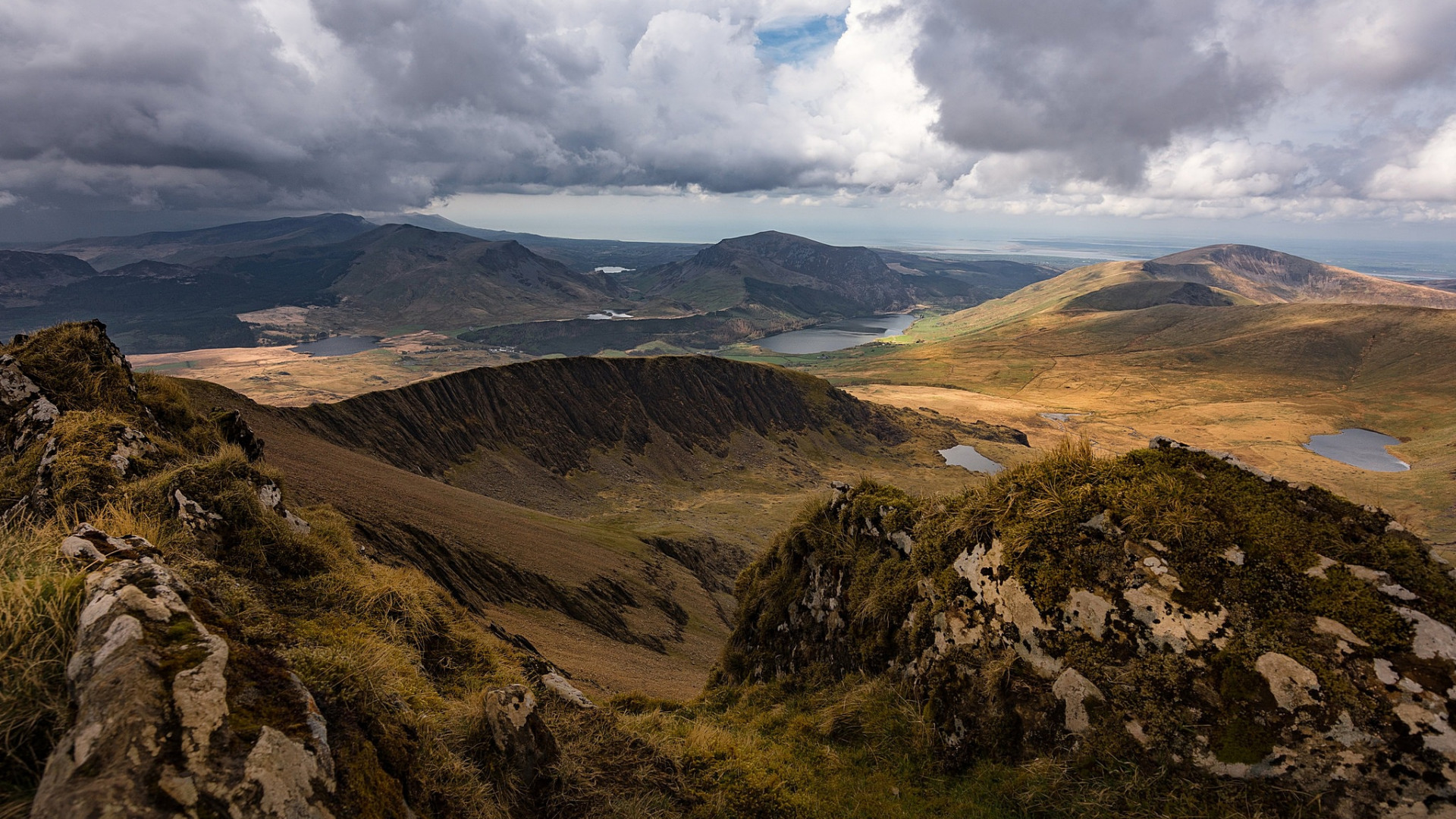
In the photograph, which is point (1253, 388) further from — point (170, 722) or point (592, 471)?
point (170, 722)

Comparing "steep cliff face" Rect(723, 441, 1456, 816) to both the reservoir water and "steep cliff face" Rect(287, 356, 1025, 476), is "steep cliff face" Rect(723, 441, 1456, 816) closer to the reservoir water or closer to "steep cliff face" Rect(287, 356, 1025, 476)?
"steep cliff face" Rect(287, 356, 1025, 476)

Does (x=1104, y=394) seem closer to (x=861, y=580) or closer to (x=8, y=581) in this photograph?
(x=861, y=580)

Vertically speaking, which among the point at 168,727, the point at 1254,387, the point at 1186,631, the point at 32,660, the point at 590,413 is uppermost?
the point at 32,660

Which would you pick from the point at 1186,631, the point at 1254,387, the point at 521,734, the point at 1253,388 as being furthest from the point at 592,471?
the point at 1254,387

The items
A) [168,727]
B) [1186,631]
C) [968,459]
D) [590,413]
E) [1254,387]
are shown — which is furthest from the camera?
[1254,387]

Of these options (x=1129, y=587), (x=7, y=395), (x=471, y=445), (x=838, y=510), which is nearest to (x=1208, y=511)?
(x=1129, y=587)

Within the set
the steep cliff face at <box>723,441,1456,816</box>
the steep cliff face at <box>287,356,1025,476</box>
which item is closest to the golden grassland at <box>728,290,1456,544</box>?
the steep cliff face at <box>287,356,1025,476</box>
